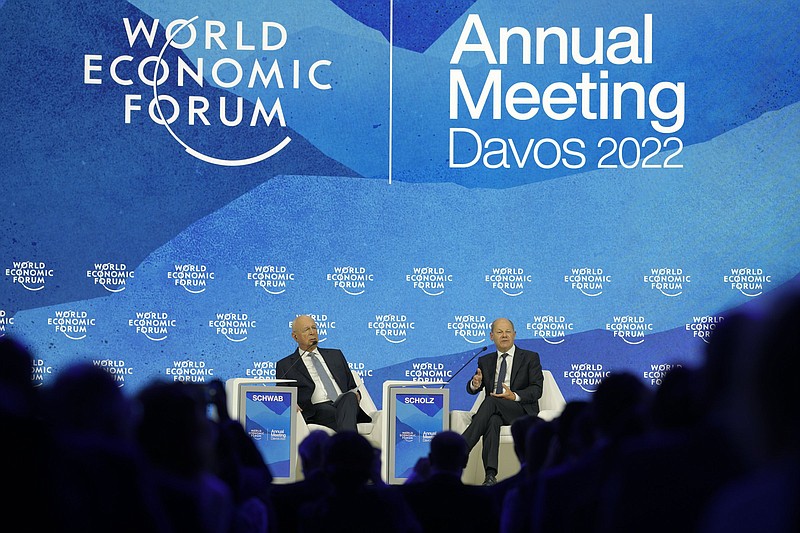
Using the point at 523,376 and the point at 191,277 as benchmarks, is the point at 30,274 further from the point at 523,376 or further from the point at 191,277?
the point at 523,376

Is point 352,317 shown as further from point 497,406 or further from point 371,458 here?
point 371,458

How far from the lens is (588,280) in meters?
8.49

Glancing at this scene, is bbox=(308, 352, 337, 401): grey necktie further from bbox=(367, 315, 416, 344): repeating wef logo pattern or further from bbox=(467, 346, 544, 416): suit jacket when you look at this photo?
bbox=(467, 346, 544, 416): suit jacket

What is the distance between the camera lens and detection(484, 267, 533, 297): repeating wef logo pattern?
8500 millimetres

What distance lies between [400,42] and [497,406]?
112 inches

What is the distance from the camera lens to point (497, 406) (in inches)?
308

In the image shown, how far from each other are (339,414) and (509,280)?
1.74 m

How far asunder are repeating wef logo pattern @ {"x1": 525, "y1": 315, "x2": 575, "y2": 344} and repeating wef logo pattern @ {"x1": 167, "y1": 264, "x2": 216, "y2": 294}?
7.97 ft

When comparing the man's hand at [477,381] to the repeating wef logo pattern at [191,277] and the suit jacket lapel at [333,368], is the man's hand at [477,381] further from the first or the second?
the repeating wef logo pattern at [191,277]

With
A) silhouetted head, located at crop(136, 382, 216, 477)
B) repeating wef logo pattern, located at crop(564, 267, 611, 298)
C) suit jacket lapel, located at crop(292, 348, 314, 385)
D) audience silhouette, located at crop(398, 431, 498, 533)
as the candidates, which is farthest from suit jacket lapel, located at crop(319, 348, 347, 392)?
silhouetted head, located at crop(136, 382, 216, 477)

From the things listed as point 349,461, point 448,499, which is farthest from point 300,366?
point 349,461

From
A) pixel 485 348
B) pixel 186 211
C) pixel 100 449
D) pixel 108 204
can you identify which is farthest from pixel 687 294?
pixel 100 449

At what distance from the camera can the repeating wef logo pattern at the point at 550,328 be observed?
8500 mm

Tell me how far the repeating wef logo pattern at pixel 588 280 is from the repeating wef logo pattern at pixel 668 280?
31cm
